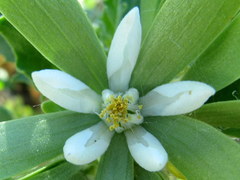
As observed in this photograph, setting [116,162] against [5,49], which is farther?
[5,49]

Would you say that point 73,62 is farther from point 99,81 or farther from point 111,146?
point 111,146

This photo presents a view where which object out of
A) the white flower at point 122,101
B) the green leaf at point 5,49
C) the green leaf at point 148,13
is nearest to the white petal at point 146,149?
the white flower at point 122,101

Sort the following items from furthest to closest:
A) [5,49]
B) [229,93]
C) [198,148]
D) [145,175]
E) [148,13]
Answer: [5,49], [148,13], [229,93], [145,175], [198,148]

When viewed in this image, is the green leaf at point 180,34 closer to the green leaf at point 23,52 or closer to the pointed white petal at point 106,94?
the pointed white petal at point 106,94

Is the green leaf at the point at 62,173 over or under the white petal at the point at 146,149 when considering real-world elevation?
over

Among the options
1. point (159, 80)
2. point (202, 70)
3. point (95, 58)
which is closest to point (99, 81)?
point (95, 58)

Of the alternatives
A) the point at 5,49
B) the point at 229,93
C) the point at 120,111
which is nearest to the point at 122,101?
the point at 120,111

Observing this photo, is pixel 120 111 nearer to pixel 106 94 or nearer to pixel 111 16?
pixel 106 94
